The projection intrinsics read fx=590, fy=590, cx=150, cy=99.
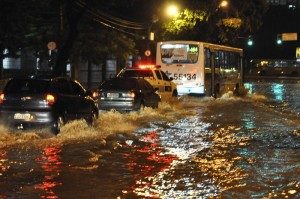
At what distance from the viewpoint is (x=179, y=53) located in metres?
32.2

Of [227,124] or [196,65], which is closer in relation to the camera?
[227,124]

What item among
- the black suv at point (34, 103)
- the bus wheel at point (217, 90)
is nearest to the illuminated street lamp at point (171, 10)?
the bus wheel at point (217, 90)

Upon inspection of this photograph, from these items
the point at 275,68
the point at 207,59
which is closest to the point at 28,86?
the point at 207,59

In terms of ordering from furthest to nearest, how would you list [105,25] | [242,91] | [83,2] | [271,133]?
[242,91] < [105,25] < [83,2] < [271,133]

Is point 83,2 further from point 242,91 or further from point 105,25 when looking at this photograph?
point 242,91

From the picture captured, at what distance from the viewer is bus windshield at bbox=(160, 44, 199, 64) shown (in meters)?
31.7

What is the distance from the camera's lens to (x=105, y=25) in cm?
3400

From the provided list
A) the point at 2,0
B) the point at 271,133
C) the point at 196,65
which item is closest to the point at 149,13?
the point at 196,65

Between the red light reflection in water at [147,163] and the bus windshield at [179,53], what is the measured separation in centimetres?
1688

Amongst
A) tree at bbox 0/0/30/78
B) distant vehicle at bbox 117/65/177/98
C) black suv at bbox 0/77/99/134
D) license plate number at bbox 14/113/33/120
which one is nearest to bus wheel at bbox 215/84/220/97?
distant vehicle at bbox 117/65/177/98

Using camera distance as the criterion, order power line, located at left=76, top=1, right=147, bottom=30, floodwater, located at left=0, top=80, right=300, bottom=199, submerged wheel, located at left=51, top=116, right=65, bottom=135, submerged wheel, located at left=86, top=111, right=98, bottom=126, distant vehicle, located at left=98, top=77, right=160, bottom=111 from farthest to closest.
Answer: power line, located at left=76, top=1, right=147, bottom=30
distant vehicle, located at left=98, top=77, right=160, bottom=111
submerged wheel, located at left=86, top=111, right=98, bottom=126
submerged wheel, located at left=51, top=116, right=65, bottom=135
floodwater, located at left=0, top=80, right=300, bottom=199

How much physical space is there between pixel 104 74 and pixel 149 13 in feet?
18.9

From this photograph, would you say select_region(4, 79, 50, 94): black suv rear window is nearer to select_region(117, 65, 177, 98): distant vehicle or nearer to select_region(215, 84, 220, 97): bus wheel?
select_region(117, 65, 177, 98): distant vehicle

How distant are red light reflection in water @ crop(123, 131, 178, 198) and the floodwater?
0.02 meters
